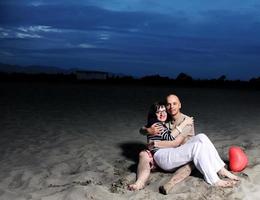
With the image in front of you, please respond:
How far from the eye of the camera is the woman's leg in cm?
560

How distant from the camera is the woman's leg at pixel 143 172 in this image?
5.60 m

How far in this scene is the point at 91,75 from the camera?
96.4ft

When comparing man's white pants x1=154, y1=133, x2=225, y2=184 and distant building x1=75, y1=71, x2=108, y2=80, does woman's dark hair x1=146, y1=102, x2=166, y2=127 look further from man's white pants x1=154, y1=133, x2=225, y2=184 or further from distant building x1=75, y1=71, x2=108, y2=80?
distant building x1=75, y1=71, x2=108, y2=80

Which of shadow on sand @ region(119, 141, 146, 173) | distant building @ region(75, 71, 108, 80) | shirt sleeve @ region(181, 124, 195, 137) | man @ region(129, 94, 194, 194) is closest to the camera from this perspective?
man @ region(129, 94, 194, 194)

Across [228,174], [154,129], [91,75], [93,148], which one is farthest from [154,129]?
[91,75]

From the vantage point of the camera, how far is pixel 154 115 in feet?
19.5

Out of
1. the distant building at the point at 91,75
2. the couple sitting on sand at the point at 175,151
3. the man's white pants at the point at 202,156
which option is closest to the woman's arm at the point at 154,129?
the couple sitting on sand at the point at 175,151

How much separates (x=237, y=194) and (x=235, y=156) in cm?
66

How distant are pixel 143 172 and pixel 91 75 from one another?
23912mm

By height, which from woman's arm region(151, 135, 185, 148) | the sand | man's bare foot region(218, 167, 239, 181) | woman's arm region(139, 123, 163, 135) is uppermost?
woman's arm region(139, 123, 163, 135)

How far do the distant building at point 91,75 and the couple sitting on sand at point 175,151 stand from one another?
75.3 ft

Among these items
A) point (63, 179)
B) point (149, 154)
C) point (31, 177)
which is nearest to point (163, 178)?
point (149, 154)

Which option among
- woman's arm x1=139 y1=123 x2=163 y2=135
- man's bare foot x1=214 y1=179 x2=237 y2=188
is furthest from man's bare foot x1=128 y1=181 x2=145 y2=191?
man's bare foot x1=214 y1=179 x2=237 y2=188

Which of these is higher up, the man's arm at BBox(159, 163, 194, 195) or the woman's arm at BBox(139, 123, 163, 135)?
the woman's arm at BBox(139, 123, 163, 135)
